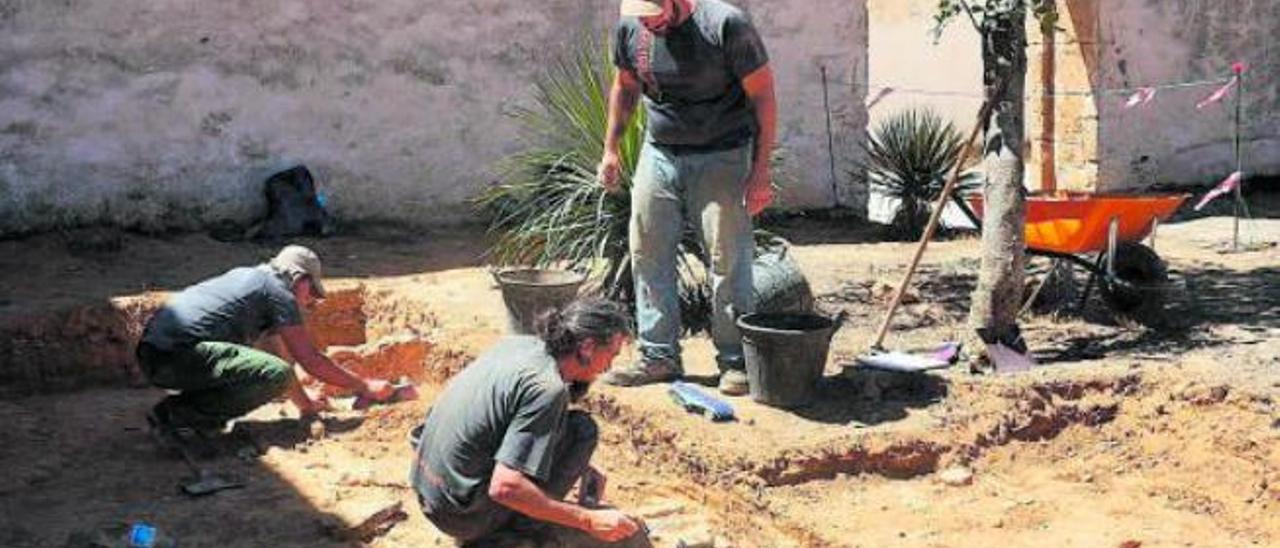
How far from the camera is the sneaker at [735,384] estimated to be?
6125mm

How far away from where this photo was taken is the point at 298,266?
19.1ft

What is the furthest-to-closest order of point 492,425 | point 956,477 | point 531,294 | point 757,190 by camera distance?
point 531,294, point 757,190, point 956,477, point 492,425

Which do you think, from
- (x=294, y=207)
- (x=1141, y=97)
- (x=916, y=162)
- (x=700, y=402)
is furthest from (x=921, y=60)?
(x=700, y=402)

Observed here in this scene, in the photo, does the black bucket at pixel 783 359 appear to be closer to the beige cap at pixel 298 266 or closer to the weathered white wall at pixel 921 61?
the beige cap at pixel 298 266

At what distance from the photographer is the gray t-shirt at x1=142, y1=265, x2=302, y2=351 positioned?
5.81 metres

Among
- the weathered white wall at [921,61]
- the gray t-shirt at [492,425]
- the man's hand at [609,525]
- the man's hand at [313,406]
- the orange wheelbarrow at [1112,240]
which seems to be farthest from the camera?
the weathered white wall at [921,61]

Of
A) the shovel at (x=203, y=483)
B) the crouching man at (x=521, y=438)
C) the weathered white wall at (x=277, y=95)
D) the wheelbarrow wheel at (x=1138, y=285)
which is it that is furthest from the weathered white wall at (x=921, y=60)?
the crouching man at (x=521, y=438)

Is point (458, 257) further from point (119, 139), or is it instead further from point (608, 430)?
point (608, 430)

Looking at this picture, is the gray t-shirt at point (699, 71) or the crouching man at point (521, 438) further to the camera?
the gray t-shirt at point (699, 71)

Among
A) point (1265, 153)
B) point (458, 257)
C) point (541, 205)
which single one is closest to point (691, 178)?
point (541, 205)

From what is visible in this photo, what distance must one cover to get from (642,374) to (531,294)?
2.51 feet

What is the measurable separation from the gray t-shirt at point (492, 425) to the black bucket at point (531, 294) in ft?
7.26

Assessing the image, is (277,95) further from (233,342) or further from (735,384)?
(735,384)

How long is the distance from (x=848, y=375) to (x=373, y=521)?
2336 millimetres
